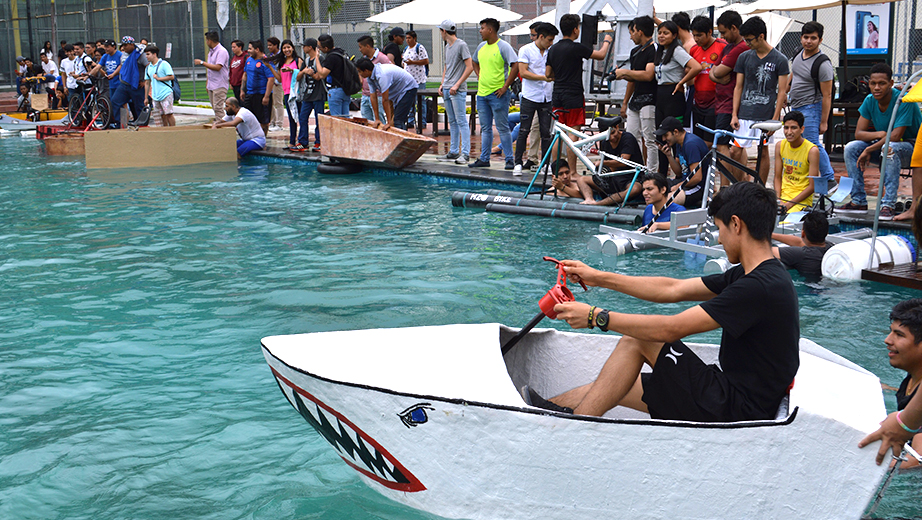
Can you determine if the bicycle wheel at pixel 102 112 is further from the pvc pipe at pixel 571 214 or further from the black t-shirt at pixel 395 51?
the pvc pipe at pixel 571 214

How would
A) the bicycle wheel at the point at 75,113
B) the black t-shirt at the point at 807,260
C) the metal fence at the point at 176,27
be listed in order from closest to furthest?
1. the black t-shirt at the point at 807,260
2. the bicycle wheel at the point at 75,113
3. the metal fence at the point at 176,27

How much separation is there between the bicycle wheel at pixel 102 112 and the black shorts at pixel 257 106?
3.77 meters

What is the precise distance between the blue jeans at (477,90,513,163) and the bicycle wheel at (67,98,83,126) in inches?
427

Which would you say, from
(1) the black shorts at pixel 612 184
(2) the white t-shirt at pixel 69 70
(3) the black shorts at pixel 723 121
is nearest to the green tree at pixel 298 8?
(2) the white t-shirt at pixel 69 70

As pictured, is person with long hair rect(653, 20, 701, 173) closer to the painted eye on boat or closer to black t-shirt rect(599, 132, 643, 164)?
black t-shirt rect(599, 132, 643, 164)

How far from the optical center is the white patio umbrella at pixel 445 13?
17000 mm

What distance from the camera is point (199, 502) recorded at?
3938 millimetres

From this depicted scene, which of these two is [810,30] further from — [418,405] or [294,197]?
[418,405]

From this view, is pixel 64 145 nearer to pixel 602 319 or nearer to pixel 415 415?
pixel 415 415

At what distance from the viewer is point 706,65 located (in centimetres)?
1017

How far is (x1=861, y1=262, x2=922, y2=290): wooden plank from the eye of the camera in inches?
275

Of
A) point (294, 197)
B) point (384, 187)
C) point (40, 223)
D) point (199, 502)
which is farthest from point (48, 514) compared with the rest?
point (384, 187)

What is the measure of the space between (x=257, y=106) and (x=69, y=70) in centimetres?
1011

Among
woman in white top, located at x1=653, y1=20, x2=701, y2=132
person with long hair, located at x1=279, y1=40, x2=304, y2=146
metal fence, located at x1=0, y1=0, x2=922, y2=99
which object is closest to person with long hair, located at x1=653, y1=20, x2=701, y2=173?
woman in white top, located at x1=653, y1=20, x2=701, y2=132
